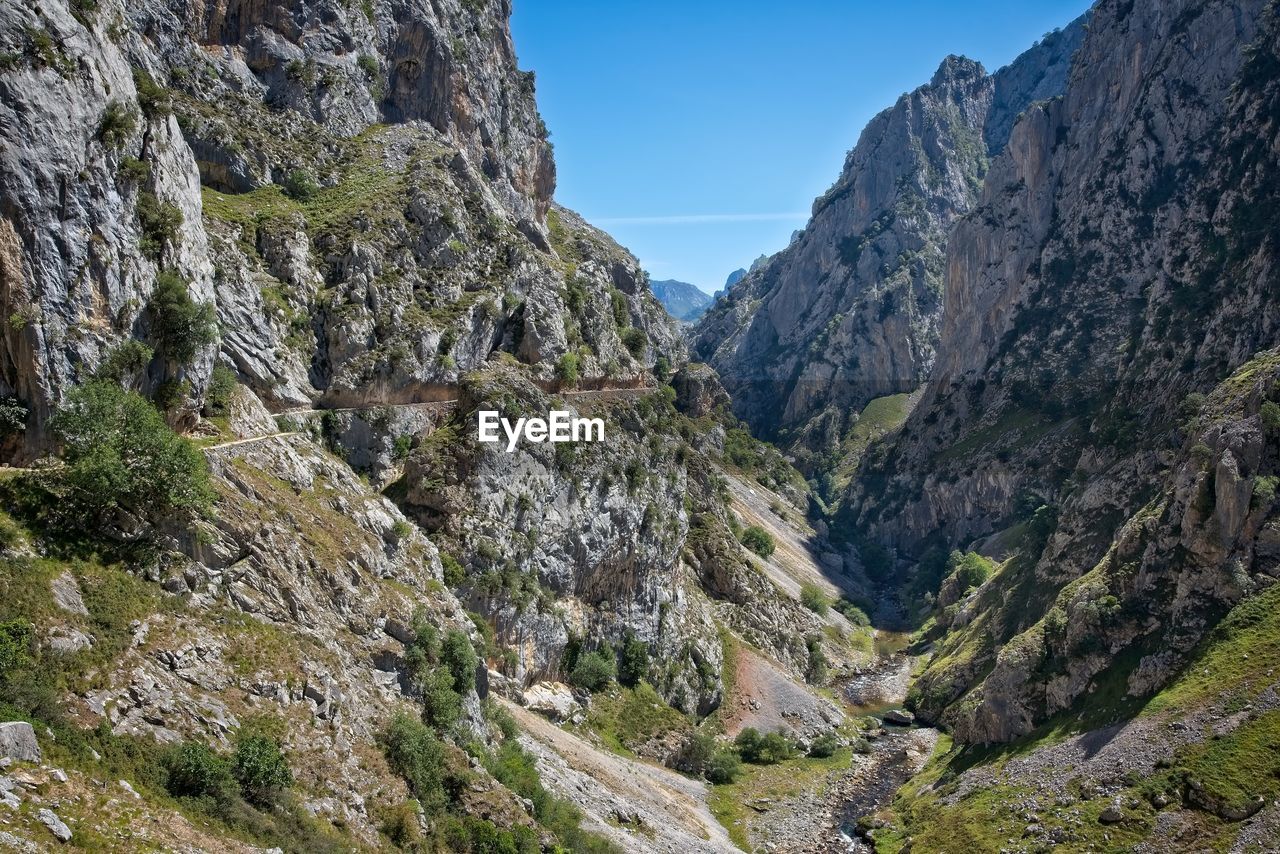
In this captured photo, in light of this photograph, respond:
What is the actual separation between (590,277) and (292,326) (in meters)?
52.3

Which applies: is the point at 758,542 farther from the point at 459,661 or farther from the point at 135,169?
the point at 135,169

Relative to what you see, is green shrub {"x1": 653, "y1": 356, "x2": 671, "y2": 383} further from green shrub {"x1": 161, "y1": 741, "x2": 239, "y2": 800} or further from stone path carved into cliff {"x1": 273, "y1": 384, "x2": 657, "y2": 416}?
green shrub {"x1": 161, "y1": 741, "x2": 239, "y2": 800}

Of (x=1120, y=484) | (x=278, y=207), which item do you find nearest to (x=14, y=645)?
(x=278, y=207)

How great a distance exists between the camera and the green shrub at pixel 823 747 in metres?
84.2

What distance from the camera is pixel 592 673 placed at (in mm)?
76062

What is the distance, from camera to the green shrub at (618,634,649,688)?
267 feet

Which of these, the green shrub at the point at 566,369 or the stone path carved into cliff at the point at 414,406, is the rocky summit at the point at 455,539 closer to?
the stone path carved into cliff at the point at 414,406

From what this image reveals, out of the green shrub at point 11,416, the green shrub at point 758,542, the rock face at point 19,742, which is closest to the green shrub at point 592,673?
the green shrub at point 11,416

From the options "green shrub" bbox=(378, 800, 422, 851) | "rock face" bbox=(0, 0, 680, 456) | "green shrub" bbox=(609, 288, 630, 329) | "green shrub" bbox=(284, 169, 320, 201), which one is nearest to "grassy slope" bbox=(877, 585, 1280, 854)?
"green shrub" bbox=(378, 800, 422, 851)

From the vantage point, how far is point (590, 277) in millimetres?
114062

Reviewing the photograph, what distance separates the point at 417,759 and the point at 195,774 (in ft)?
42.9

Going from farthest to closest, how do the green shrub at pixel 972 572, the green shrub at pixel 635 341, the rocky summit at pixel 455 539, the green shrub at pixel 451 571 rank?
the green shrub at pixel 972 572, the green shrub at pixel 635 341, the green shrub at pixel 451 571, the rocky summit at pixel 455 539

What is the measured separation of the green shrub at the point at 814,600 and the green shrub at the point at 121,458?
338ft

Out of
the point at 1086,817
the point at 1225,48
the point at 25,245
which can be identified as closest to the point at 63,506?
the point at 25,245
